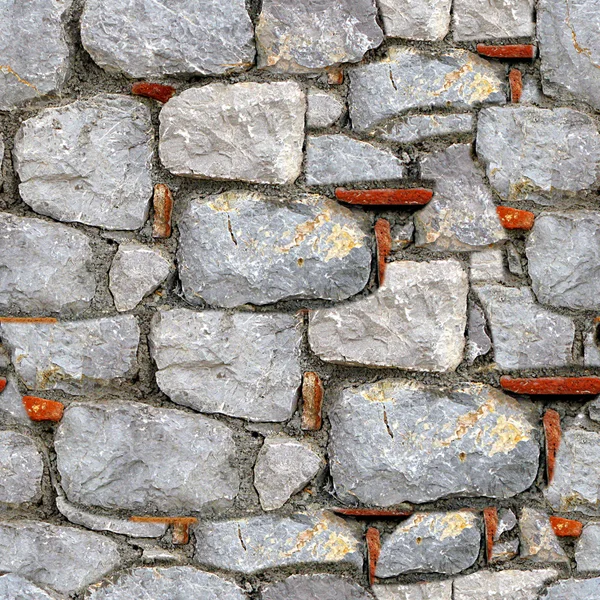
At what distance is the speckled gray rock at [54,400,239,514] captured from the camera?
1736 mm

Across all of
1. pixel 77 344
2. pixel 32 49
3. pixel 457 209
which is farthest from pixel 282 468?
pixel 32 49

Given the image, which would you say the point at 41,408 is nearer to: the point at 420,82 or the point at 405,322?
the point at 405,322

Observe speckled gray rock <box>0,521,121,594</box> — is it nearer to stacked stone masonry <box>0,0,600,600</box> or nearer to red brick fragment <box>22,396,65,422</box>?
stacked stone masonry <box>0,0,600,600</box>

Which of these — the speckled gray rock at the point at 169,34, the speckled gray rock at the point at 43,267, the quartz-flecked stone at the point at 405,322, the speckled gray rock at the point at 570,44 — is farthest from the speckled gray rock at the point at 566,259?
the speckled gray rock at the point at 43,267

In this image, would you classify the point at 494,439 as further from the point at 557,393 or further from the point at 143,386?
the point at 143,386

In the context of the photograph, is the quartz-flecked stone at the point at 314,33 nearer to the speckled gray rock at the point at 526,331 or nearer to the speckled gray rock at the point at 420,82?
Answer: the speckled gray rock at the point at 420,82

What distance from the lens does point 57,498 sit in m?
1.75

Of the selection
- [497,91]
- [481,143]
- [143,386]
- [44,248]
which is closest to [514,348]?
[481,143]

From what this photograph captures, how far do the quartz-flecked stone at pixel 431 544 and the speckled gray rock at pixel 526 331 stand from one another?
14.6 inches

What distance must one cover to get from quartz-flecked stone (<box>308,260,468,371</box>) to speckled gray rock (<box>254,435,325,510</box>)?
228mm

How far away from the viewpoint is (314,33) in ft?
5.57

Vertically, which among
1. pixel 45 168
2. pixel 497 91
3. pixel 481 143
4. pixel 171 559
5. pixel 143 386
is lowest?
pixel 171 559

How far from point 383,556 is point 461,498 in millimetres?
220

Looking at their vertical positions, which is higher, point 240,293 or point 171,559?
point 240,293
